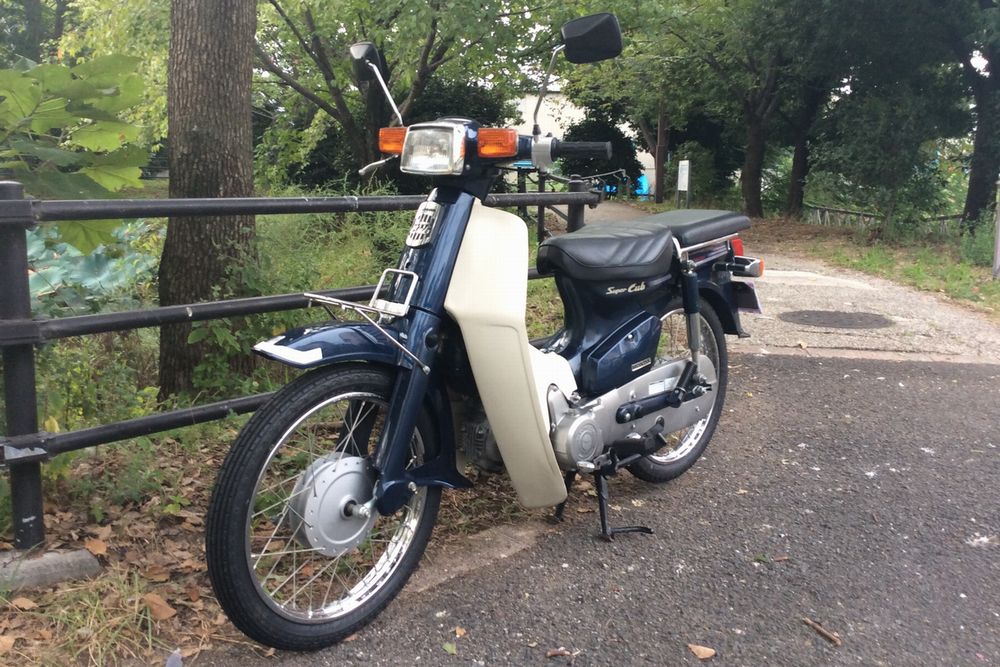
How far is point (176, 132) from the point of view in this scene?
4457 mm

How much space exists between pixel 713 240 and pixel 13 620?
3.19 m

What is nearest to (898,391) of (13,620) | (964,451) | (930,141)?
(964,451)

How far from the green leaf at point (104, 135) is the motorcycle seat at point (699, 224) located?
2.27 m

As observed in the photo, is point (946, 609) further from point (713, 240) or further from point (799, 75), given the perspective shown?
point (799, 75)

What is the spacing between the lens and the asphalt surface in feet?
9.20

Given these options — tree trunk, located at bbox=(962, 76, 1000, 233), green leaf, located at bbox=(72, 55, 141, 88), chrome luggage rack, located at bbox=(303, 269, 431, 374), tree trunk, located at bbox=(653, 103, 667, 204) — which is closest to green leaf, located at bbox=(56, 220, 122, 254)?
green leaf, located at bbox=(72, 55, 141, 88)

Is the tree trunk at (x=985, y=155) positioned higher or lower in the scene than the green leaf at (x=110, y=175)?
higher

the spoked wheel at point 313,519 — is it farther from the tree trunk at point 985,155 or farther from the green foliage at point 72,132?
the tree trunk at point 985,155

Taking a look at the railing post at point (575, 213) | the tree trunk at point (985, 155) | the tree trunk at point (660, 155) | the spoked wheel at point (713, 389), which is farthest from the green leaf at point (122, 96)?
the tree trunk at point (660, 155)

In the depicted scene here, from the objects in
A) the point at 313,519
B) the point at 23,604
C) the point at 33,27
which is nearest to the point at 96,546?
the point at 23,604

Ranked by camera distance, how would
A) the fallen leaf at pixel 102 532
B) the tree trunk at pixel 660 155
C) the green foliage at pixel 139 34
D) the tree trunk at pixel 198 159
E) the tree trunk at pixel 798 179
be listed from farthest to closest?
the tree trunk at pixel 660 155 < the tree trunk at pixel 798 179 < the green foliage at pixel 139 34 < the tree trunk at pixel 198 159 < the fallen leaf at pixel 102 532

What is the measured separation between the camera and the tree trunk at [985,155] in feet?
44.8

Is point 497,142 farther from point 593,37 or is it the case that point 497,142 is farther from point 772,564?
point 772,564

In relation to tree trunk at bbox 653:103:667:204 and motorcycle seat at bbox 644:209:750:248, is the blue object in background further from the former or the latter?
motorcycle seat at bbox 644:209:750:248
